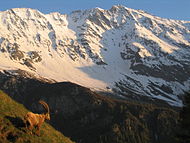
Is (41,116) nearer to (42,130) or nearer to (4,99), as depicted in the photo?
(42,130)

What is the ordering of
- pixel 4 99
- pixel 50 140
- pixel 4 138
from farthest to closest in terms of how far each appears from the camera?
1. pixel 4 99
2. pixel 50 140
3. pixel 4 138

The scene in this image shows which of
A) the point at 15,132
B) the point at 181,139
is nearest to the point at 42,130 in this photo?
the point at 15,132

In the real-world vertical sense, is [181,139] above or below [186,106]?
below

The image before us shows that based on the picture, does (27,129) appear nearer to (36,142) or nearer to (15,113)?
(36,142)

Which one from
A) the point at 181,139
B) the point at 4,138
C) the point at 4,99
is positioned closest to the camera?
the point at 4,138

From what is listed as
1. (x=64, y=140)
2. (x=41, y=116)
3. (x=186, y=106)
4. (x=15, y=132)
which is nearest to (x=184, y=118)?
(x=186, y=106)

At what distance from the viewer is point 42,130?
28391mm

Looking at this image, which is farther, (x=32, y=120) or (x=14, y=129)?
(x=14, y=129)

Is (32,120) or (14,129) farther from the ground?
(32,120)

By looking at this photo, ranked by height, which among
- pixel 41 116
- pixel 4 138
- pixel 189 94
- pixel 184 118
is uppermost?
pixel 189 94

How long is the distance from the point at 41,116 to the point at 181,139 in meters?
12.8

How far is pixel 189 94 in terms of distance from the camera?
1302 inches

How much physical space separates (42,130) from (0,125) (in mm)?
4178

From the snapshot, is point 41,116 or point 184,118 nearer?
point 41,116
